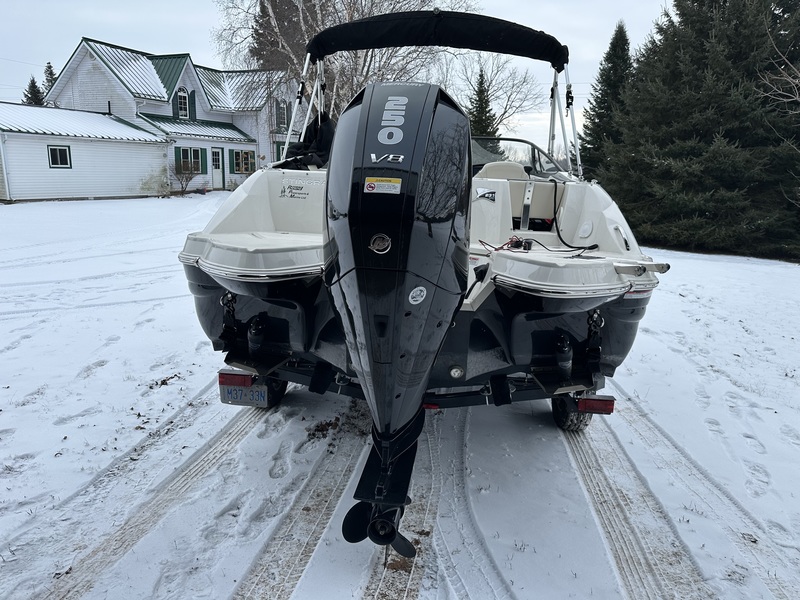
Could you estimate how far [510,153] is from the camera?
6195 millimetres

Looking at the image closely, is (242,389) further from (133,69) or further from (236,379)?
(133,69)

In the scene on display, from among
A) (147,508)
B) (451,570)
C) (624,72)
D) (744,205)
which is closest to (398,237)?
(451,570)

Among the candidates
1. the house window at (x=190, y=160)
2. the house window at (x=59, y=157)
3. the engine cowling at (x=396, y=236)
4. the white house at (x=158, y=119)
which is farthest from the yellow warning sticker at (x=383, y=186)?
the house window at (x=190, y=160)

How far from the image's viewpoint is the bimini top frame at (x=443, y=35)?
3.90 meters

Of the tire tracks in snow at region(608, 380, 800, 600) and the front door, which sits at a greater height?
the front door

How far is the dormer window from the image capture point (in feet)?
90.0

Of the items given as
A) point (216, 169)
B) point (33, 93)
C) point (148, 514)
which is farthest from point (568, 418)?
point (33, 93)

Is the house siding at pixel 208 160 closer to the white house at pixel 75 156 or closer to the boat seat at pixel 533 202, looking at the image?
the white house at pixel 75 156

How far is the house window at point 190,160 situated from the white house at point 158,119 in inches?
1.9

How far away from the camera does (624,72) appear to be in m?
22.6

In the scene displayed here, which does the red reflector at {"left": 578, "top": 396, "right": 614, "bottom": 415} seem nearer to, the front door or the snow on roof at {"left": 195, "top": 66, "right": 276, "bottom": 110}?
the snow on roof at {"left": 195, "top": 66, "right": 276, "bottom": 110}

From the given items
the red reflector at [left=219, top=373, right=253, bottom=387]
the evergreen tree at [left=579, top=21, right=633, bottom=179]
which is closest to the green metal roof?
the evergreen tree at [left=579, top=21, right=633, bottom=179]

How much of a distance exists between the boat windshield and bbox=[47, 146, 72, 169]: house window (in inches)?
783

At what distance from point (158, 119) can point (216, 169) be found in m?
3.59
